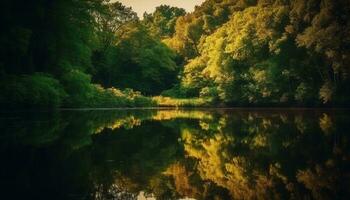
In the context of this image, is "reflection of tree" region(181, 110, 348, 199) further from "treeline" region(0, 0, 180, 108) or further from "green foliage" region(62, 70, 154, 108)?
"green foliage" region(62, 70, 154, 108)

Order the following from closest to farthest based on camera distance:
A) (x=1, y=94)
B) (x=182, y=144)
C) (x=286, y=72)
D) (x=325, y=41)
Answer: (x=182, y=144), (x=1, y=94), (x=325, y=41), (x=286, y=72)

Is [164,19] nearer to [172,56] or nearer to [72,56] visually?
[172,56]

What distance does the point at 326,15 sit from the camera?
34656 mm

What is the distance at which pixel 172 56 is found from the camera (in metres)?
64.1

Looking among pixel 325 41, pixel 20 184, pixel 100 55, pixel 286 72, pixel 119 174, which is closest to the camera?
pixel 20 184

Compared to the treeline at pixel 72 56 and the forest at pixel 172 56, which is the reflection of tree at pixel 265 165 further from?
the forest at pixel 172 56

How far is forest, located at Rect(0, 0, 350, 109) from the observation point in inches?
1123

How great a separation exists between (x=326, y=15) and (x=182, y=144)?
27.0 meters

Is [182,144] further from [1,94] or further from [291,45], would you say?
[291,45]

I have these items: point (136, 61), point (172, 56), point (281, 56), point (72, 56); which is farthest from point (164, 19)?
point (72, 56)

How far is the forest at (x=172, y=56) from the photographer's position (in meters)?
28.5

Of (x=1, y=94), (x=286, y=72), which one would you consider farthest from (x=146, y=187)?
(x=286, y=72)

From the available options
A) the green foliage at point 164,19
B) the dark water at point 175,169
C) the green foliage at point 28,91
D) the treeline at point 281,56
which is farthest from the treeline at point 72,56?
the dark water at point 175,169

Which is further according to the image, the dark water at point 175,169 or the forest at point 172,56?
the forest at point 172,56
